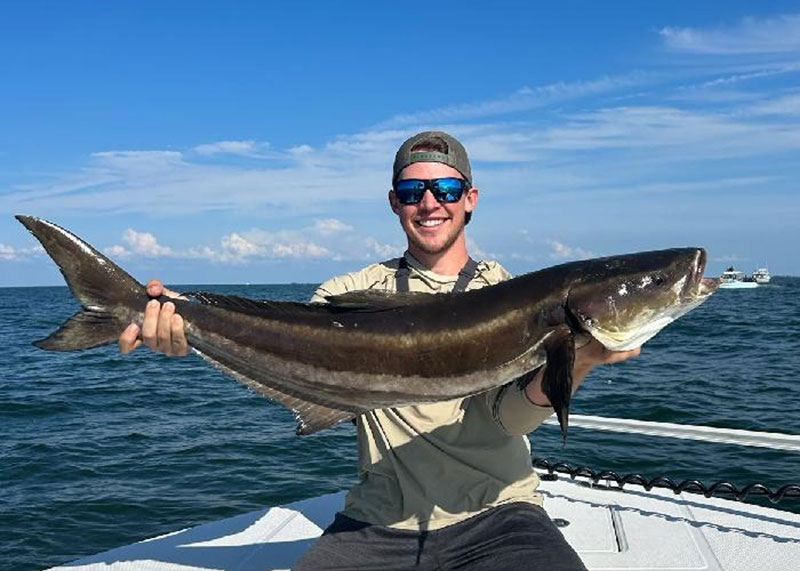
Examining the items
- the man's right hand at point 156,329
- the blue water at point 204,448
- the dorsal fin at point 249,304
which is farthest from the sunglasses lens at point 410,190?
the blue water at point 204,448

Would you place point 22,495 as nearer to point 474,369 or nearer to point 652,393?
point 474,369

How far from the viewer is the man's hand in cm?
411

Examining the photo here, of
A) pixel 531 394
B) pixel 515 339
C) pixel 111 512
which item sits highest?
pixel 515 339

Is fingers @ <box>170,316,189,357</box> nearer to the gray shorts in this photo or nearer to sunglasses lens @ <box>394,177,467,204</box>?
the gray shorts

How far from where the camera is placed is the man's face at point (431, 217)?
16.9ft

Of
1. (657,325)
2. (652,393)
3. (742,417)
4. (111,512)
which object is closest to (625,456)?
(742,417)

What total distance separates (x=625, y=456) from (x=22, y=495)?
945cm

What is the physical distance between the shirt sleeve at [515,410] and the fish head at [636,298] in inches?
20.6

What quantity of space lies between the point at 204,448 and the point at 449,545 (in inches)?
404

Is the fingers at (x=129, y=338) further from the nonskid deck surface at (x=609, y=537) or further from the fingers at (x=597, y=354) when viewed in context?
the fingers at (x=597, y=354)

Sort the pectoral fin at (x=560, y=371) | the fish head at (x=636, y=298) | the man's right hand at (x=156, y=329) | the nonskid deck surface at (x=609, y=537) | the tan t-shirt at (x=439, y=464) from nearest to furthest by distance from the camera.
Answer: the pectoral fin at (x=560, y=371) < the fish head at (x=636, y=298) < the man's right hand at (x=156, y=329) < the tan t-shirt at (x=439, y=464) < the nonskid deck surface at (x=609, y=537)

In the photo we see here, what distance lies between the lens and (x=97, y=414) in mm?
17391

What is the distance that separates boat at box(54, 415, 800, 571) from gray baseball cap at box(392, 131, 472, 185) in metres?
3.07

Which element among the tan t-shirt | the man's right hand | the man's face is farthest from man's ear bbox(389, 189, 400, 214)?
the man's right hand
